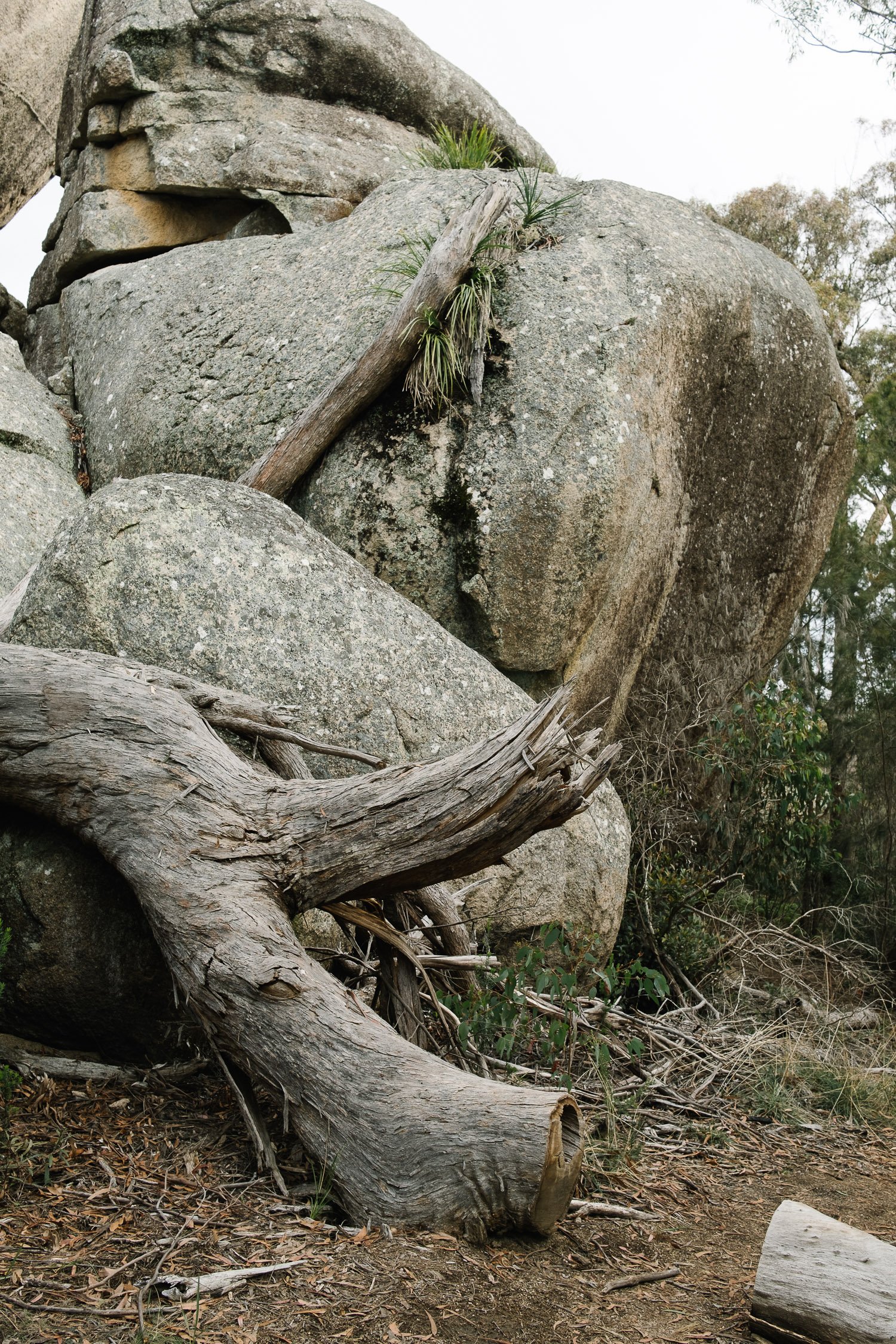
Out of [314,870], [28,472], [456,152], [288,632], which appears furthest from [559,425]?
[314,870]

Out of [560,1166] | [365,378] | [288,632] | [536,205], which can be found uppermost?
[536,205]

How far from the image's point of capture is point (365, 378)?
Result: 7176 millimetres

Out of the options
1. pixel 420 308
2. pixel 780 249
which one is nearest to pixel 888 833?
Answer: pixel 420 308

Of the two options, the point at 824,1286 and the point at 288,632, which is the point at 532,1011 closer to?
the point at 824,1286

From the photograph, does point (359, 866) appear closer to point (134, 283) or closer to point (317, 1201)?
point (317, 1201)

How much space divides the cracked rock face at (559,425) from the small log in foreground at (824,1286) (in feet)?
14.6

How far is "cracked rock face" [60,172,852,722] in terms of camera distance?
706cm

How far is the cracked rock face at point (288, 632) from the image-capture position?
505cm

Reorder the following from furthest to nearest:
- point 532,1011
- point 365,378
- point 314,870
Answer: point 365,378 → point 532,1011 → point 314,870

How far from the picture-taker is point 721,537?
332 inches

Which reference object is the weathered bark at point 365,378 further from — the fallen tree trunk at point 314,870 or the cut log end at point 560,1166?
the cut log end at point 560,1166

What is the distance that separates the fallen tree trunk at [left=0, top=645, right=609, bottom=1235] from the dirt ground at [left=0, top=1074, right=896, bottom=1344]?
0.20m

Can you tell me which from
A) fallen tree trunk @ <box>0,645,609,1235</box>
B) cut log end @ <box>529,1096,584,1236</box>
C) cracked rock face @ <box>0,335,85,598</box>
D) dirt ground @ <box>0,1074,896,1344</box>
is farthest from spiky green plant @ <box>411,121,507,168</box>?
cut log end @ <box>529,1096,584,1236</box>

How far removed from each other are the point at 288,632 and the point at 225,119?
22.3 ft
